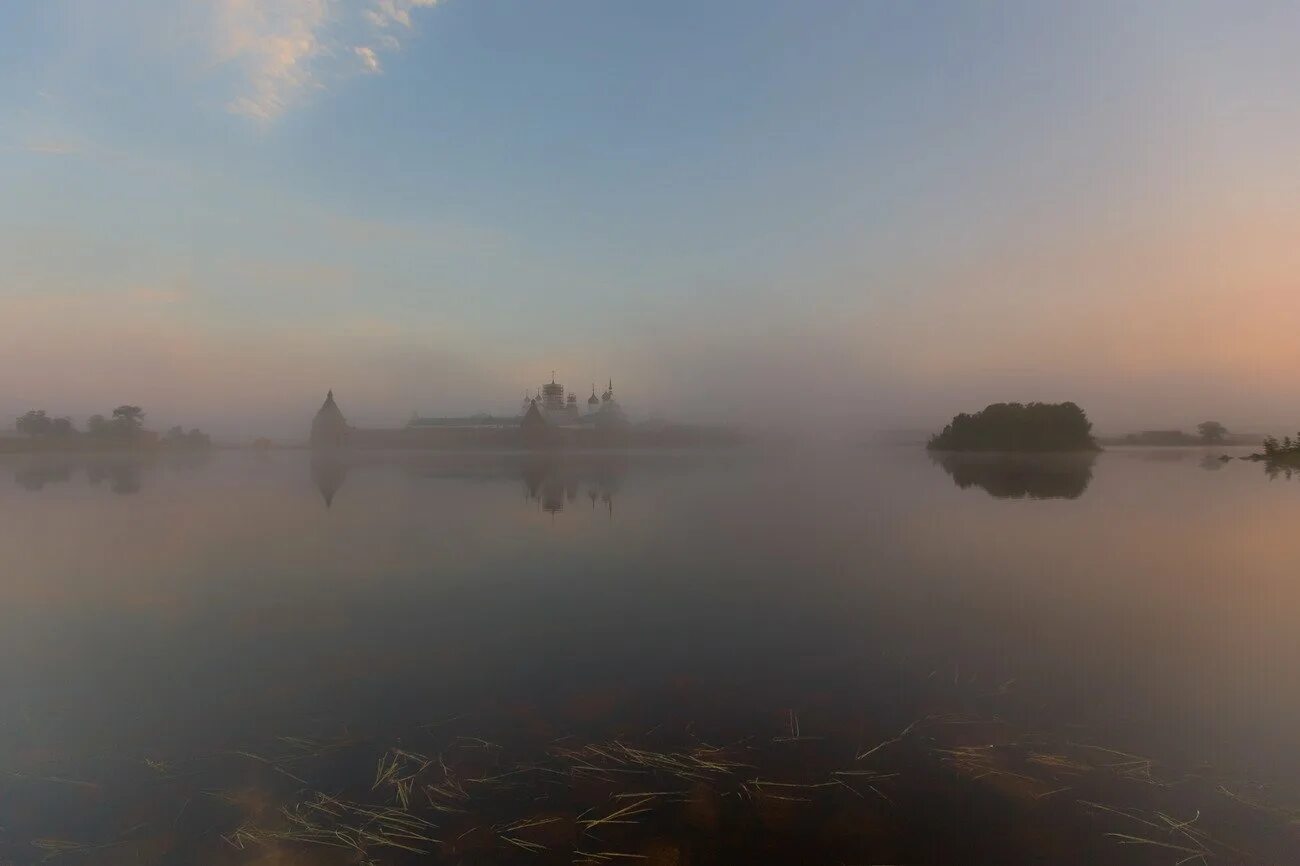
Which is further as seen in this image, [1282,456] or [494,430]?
[494,430]

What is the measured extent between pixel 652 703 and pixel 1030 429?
10694 centimetres

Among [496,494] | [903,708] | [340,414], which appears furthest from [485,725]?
[340,414]

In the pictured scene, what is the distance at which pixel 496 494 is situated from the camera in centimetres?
3472

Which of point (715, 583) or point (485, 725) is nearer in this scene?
point (485, 725)

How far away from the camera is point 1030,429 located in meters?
95.3

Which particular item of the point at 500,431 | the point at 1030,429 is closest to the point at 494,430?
the point at 500,431

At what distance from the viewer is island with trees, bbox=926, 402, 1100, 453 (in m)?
94.2

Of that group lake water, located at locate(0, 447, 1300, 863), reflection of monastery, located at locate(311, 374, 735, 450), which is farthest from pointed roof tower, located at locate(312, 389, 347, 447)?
lake water, located at locate(0, 447, 1300, 863)

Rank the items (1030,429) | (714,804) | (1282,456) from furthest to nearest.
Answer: (1030,429)
(1282,456)
(714,804)

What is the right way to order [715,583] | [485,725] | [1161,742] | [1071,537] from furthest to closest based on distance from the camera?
1. [1071,537]
2. [715,583]
3. [485,725]
4. [1161,742]

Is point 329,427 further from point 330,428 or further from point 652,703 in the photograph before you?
point 652,703

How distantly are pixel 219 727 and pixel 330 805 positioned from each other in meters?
2.66

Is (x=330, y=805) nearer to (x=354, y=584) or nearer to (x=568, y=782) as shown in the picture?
(x=568, y=782)

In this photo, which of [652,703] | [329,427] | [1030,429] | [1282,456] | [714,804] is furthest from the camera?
[329,427]
